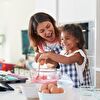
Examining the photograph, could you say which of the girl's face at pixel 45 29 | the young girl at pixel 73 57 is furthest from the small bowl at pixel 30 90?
the girl's face at pixel 45 29

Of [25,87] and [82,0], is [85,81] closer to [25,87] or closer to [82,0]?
[25,87]

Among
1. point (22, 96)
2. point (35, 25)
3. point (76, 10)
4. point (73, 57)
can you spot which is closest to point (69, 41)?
point (73, 57)

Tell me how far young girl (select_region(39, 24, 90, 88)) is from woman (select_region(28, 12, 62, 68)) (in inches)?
2.9

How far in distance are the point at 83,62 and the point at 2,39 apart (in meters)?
3.27

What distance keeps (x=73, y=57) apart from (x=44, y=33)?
243 millimetres

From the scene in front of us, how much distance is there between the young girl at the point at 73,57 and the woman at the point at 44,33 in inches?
2.9

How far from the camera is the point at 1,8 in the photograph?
4246 mm

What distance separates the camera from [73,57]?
3.81 ft

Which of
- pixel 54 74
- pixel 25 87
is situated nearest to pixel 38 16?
pixel 54 74

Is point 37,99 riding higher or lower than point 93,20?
lower

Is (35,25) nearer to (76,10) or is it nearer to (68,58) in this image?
(68,58)

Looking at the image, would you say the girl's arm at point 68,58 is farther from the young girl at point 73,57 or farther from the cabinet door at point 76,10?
the cabinet door at point 76,10

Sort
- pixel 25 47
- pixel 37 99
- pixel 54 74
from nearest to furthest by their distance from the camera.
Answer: pixel 37 99, pixel 54 74, pixel 25 47

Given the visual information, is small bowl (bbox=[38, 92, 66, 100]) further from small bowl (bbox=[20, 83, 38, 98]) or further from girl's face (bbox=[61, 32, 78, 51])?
girl's face (bbox=[61, 32, 78, 51])
